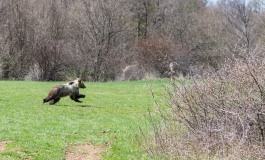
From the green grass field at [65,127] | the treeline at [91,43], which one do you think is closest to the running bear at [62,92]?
the green grass field at [65,127]

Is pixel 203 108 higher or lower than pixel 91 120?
higher

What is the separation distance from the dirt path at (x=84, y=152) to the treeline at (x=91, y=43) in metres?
25.7

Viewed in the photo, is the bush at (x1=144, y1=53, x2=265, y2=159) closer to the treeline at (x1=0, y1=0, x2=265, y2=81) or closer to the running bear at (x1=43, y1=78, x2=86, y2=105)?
the running bear at (x1=43, y1=78, x2=86, y2=105)

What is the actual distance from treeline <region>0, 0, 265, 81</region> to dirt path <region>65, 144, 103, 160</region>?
84.3 feet

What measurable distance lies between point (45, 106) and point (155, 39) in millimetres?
25634

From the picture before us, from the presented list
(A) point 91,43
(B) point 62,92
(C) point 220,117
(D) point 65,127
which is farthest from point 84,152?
(A) point 91,43

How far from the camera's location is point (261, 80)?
26.1ft

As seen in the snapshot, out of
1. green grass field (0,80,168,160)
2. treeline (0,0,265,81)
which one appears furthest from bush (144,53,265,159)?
treeline (0,0,265,81)

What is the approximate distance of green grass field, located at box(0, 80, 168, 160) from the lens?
9.88m

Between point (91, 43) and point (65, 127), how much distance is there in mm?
27834

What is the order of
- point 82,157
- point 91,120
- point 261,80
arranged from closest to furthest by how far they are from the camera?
point 261,80 < point 82,157 < point 91,120

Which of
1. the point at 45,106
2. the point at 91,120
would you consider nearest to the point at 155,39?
the point at 45,106

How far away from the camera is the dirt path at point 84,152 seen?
9.65 metres

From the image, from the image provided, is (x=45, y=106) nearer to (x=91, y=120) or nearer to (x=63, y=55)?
(x=91, y=120)
